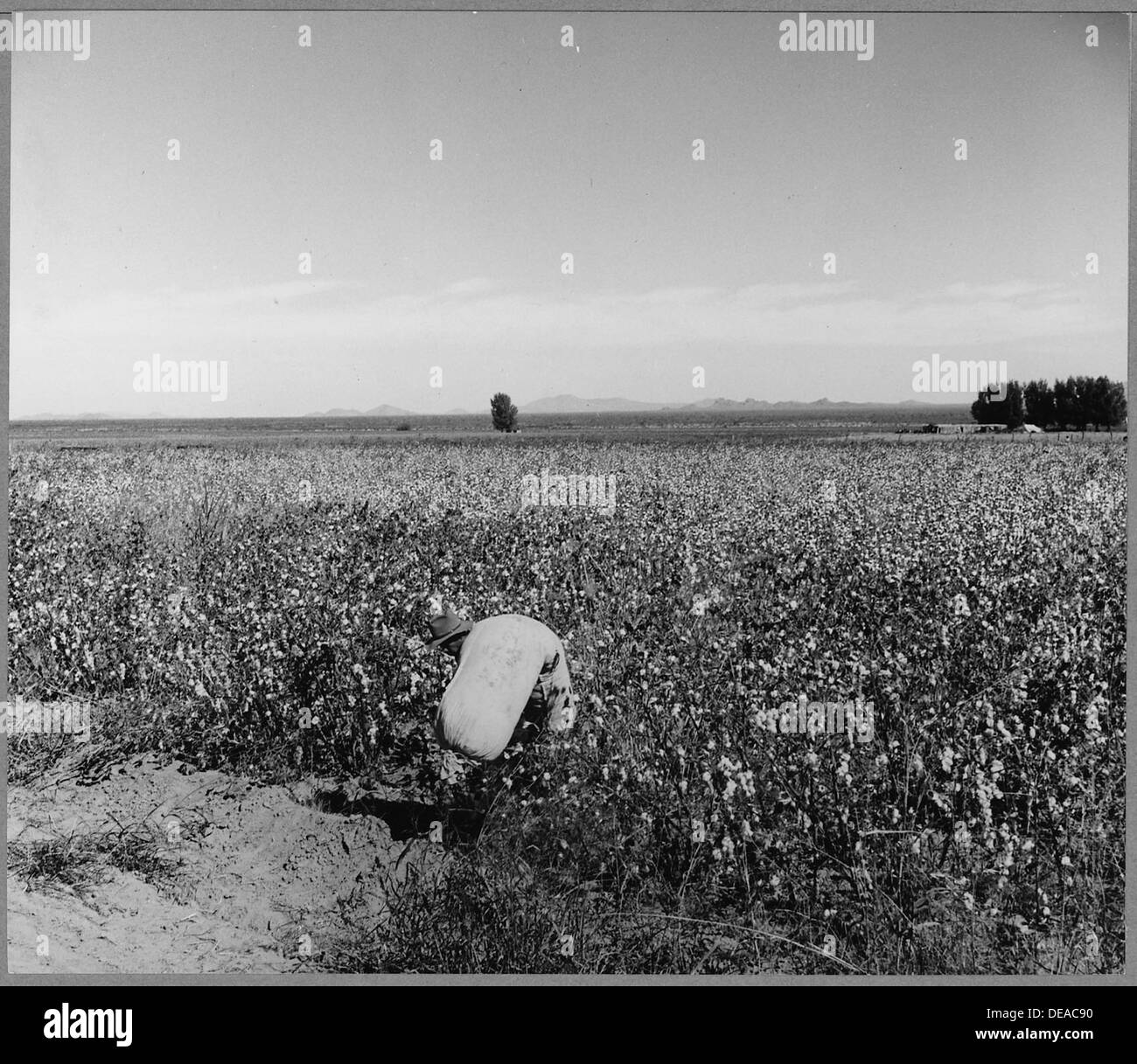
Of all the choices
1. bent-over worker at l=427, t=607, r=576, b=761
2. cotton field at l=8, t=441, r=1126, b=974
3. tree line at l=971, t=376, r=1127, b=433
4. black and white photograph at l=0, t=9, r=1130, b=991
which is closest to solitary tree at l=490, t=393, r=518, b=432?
black and white photograph at l=0, t=9, r=1130, b=991

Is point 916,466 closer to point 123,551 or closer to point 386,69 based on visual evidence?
point 386,69

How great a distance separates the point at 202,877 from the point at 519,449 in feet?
8.61

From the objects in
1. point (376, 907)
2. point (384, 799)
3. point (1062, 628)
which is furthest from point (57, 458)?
point (1062, 628)

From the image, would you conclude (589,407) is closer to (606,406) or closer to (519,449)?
(606,406)

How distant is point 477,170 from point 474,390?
45.8 inches

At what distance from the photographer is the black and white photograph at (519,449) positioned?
408cm

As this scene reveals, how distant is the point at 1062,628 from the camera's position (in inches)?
168

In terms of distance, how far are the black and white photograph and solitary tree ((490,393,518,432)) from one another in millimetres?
21

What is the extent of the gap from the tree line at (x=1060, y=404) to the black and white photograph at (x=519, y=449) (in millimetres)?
20

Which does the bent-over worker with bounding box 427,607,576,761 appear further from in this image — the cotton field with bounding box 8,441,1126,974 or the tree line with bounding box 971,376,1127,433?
the tree line with bounding box 971,376,1127,433

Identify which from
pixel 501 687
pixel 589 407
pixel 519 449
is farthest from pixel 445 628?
pixel 589 407

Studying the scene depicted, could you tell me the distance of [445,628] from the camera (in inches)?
178

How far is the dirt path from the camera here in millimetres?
4078

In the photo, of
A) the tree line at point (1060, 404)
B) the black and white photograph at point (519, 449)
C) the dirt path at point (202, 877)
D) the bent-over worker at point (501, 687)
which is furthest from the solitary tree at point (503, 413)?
the tree line at point (1060, 404)
